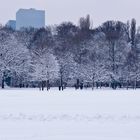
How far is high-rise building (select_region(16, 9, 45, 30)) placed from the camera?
517ft

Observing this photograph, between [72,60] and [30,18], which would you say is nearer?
[72,60]

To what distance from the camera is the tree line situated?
229ft

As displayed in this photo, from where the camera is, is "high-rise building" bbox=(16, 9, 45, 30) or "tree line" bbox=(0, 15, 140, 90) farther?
"high-rise building" bbox=(16, 9, 45, 30)

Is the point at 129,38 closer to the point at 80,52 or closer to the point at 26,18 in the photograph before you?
the point at 80,52

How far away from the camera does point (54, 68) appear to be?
222ft

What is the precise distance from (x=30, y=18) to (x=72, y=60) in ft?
302

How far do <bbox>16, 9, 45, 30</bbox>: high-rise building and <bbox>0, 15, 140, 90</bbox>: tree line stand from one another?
257 ft

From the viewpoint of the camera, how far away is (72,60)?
69.8 metres

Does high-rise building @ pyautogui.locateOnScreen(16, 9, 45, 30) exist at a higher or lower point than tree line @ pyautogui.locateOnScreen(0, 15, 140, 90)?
higher

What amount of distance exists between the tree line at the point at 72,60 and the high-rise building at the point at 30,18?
257 feet
